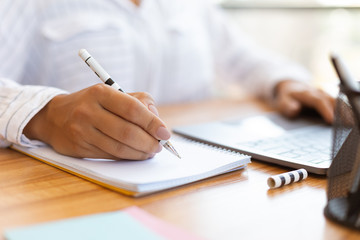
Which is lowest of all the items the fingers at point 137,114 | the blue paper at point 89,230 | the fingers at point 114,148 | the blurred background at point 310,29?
the blue paper at point 89,230

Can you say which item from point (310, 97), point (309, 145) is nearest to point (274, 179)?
point (309, 145)

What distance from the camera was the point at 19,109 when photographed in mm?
693

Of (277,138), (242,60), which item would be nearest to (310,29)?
(242,60)

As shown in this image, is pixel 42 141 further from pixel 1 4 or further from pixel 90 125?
pixel 1 4

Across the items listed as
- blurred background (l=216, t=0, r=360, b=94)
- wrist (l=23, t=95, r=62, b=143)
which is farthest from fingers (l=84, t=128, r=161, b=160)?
blurred background (l=216, t=0, r=360, b=94)

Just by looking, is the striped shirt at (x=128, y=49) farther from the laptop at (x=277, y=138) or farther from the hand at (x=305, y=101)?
the laptop at (x=277, y=138)

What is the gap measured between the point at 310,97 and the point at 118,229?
2.51 feet

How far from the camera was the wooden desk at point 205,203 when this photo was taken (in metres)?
0.45

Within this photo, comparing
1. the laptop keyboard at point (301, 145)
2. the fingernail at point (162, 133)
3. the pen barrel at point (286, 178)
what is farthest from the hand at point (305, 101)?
the fingernail at point (162, 133)

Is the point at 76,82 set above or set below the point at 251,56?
below

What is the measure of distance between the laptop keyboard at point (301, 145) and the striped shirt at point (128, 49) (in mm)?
362

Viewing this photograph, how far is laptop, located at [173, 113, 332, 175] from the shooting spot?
0.66m

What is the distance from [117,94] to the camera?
23.1 inches

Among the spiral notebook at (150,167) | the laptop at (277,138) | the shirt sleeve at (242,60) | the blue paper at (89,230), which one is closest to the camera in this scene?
the blue paper at (89,230)
